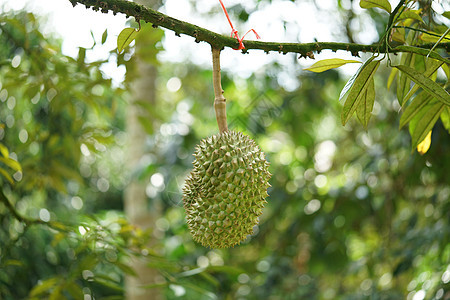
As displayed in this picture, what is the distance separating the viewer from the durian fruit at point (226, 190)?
81 cm

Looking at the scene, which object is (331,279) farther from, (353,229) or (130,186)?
(130,186)

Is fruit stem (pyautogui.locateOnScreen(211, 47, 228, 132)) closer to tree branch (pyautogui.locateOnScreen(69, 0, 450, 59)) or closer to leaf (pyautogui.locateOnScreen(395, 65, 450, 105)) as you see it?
tree branch (pyautogui.locateOnScreen(69, 0, 450, 59))

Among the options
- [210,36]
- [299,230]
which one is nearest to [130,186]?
[299,230]

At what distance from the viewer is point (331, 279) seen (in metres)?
2.72

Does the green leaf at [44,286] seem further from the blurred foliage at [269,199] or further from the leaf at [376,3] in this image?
the leaf at [376,3]

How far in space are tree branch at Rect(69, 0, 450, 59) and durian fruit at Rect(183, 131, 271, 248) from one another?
0.63 ft

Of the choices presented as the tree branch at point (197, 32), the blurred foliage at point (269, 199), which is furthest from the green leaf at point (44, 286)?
the tree branch at point (197, 32)

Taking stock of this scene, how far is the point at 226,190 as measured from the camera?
2.66 ft

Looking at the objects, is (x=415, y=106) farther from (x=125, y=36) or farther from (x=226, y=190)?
(x=125, y=36)

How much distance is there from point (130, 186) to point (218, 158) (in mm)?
1327

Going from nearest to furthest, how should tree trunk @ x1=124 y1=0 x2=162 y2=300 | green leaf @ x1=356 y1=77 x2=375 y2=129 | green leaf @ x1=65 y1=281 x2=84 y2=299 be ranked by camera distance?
green leaf @ x1=356 y1=77 x2=375 y2=129 → green leaf @ x1=65 y1=281 x2=84 y2=299 → tree trunk @ x1=124 y1=0 x2=162 y2=300

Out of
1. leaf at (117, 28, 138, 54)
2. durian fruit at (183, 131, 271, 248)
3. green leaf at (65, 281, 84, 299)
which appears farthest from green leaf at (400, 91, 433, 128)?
green leaf at (65, 281, 84, 299)

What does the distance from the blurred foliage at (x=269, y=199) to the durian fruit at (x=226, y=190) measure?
402 millimetres

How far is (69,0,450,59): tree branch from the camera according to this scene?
63 centimetres
